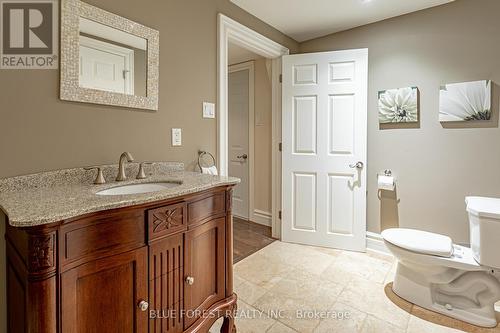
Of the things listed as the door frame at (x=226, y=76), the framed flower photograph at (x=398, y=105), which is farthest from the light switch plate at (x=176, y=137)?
the framed flower photograph at (x=398, y=105)

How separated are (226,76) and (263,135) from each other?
1382 millimetres

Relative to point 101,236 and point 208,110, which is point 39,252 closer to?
point 101,236

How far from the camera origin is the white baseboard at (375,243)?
2566 mm

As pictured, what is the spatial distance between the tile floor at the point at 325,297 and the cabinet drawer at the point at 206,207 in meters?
0.77

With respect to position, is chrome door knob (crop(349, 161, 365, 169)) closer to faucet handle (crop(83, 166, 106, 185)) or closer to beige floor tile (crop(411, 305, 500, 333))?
beige floor tile (crop(411, 305, 500, 333))

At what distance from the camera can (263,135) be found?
341 cm

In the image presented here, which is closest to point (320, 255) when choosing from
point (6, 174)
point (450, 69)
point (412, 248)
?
point (412, 248)

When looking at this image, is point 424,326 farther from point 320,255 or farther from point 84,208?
point 84,208

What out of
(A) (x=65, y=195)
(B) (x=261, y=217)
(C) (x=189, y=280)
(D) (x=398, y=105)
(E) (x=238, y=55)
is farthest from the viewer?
(B) (x=261, y=217)

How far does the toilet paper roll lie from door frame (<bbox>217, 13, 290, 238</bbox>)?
1015 mm

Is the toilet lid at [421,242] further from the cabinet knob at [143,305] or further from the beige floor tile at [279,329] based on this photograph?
the cabinet knob at [143,305]

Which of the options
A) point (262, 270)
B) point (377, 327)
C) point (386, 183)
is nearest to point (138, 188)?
point (262, 270)

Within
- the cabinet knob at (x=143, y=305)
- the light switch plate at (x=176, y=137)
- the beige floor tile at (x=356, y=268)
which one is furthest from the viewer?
the beige floor tile at (x=356, y=268)

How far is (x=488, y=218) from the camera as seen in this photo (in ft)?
4.91
